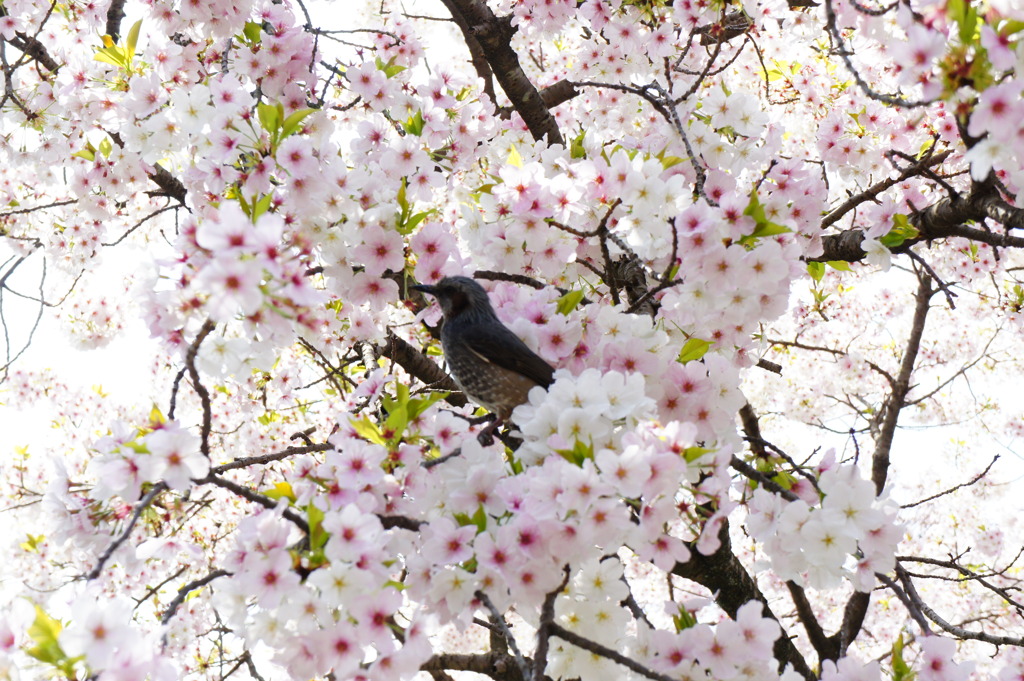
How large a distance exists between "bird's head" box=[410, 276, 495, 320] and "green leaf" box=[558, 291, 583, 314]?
63cm

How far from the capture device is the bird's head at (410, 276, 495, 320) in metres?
2.69

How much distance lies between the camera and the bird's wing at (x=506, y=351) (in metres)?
2.36

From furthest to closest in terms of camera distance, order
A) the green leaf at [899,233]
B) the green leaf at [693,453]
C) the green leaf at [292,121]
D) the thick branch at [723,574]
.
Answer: the thick branch at [723,574] < the green leaf at [899,233] < the green leaf at [292,121] < the green leaf at [693,453]

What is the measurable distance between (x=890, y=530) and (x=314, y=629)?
1323 millimetres

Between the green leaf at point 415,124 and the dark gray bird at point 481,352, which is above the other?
the green leaf at point 415,124

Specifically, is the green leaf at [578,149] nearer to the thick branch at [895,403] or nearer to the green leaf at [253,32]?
the green leaf at [253,32]

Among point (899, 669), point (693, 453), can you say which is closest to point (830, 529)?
point (693, 453)

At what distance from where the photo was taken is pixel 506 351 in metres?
2.50

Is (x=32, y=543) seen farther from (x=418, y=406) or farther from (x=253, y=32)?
(x=418, y=406)

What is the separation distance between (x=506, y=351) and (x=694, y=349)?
651 mm

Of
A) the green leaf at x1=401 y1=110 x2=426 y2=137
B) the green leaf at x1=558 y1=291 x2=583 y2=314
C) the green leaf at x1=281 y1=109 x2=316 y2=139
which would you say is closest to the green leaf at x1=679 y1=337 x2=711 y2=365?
the green leaf at x1=558 y1=291 x2=583 y2=314

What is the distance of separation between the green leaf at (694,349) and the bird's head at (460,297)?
0.85m

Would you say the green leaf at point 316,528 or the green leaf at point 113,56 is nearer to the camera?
the green leaf at point 316,528

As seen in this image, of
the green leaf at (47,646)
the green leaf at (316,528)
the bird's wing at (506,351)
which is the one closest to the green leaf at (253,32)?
the bird's wing at (506,351)
